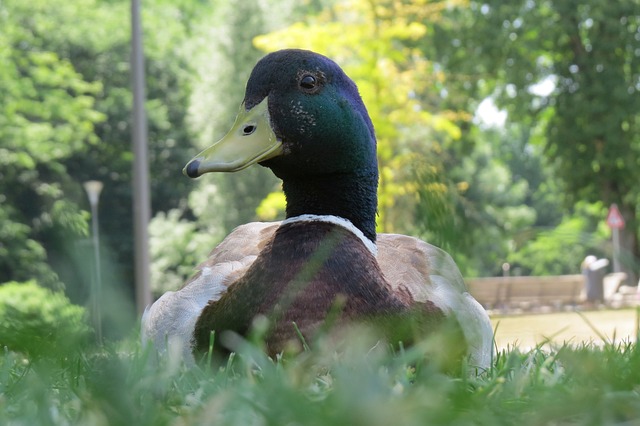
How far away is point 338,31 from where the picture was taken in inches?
777

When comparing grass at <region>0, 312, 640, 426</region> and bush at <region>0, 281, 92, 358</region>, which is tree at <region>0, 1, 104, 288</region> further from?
grass at <region>0, 312, 640, 426</region>

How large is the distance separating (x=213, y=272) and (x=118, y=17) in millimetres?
35568

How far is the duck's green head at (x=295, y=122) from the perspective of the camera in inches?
122

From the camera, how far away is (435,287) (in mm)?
2859

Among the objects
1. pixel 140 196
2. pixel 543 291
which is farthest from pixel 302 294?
pixel 543 291

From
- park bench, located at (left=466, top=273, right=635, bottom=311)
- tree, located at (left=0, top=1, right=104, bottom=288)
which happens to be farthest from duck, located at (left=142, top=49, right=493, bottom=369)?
tree, located at (left=0, top=1, right=104, bottom=288)

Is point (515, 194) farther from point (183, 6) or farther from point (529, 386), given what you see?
point (529, 386)

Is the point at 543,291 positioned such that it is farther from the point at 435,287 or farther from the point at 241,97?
the point at 435,287

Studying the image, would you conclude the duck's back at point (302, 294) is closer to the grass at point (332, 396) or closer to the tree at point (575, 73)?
the grass at point (332, 396)

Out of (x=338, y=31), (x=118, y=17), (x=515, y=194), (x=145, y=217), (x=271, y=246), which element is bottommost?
(x=515, y=194)

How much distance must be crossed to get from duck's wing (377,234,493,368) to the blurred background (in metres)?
8.55

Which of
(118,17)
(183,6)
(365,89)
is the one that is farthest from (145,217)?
(183,6)

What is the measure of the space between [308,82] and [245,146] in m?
0.34

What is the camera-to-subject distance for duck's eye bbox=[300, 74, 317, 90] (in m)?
3.18
